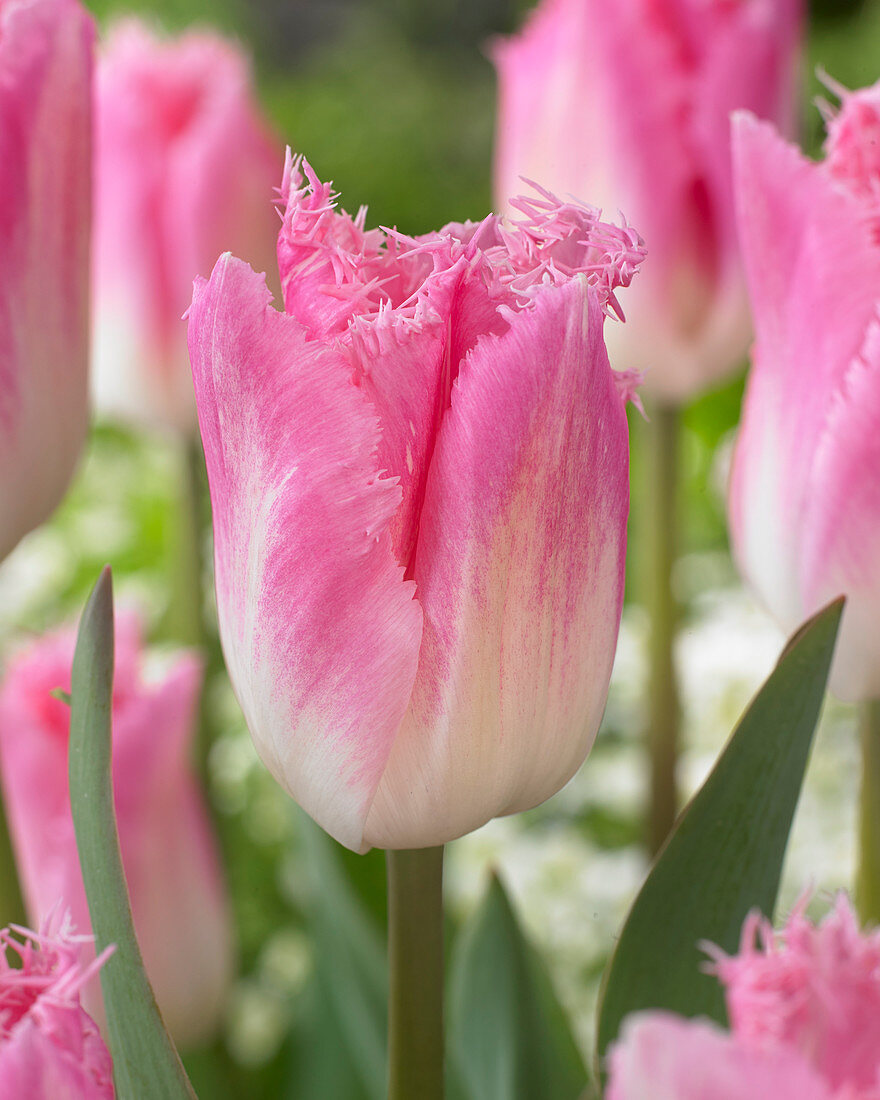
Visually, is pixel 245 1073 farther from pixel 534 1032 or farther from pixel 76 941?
pixel 76 941

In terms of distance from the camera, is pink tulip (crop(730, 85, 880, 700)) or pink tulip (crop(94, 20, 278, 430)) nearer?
pink tulip (crop(730, 85, 880, 700))

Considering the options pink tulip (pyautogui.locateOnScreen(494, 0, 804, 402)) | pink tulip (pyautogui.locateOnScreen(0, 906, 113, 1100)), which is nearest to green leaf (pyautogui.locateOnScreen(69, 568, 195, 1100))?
pink tulip (pyautogui.locateOnScreen(0, 906, 113, 1100))

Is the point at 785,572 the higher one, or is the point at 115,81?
the point at 115,81

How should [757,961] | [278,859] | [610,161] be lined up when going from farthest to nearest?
[278,859]
[610,161]
[757,961]

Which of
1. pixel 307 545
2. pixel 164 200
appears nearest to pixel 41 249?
pixel 307 545

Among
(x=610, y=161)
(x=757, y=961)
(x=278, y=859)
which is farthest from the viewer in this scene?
(x=278, y=859)

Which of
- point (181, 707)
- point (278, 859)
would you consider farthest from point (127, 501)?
point (181, 707)

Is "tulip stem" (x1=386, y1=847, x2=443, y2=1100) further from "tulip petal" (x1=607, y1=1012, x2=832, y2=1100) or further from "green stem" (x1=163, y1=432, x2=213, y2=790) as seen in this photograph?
"green stem" (x1=163, y1=432, x2=213, y2=790)
